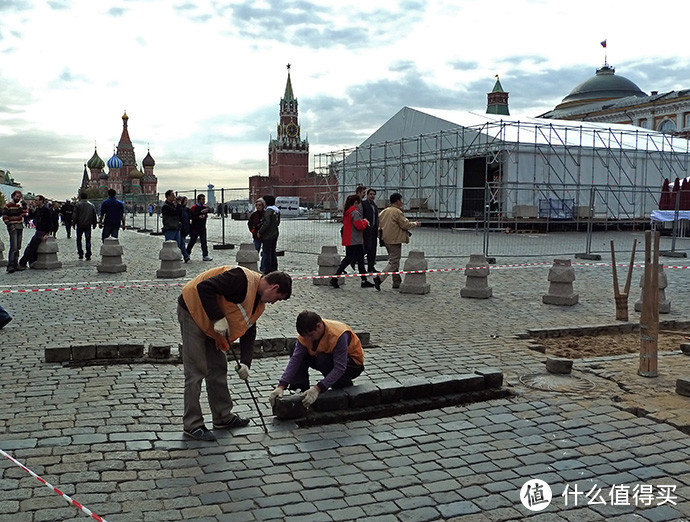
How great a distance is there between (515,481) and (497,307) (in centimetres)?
687

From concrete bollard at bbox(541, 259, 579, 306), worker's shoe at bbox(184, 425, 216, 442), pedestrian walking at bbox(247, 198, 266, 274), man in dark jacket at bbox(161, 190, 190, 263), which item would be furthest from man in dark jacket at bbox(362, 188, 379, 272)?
worker's shoe at bbox(184, 425, 216, 442)

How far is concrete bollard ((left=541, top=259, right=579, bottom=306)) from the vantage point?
1123 centimetres

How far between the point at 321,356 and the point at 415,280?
7.07 meters

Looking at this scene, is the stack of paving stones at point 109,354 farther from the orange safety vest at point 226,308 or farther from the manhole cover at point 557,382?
the manhole cover at point 557,382

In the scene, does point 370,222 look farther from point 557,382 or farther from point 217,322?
point 217,322

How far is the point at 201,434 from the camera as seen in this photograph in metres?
4.86

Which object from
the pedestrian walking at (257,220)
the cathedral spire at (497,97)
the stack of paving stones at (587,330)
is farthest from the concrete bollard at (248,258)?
the cathedral spire at (497,97)

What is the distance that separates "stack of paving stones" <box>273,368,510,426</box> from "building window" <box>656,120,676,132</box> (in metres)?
70.0

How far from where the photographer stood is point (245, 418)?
17.4 ft

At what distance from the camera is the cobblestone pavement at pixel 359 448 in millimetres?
3877

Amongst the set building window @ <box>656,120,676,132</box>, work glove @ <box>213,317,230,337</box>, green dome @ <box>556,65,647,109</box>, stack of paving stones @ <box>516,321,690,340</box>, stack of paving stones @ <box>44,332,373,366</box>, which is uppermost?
green dome @ <box>556,65,647,109</box>

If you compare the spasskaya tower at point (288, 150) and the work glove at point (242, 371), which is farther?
the spasskaya tower at point (288, 150)

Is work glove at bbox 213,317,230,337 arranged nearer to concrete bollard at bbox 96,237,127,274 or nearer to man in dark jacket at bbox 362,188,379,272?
man in dark jacket at bbox 362,188,379,272

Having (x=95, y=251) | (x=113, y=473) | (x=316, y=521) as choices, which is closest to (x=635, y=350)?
(x=316, y=521)
